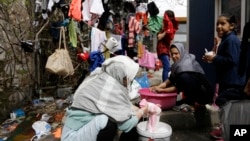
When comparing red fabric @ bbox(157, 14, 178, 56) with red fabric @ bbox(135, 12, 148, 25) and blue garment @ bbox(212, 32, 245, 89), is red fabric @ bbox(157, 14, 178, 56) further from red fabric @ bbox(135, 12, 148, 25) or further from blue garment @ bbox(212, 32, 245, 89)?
blue garment @ bbox(212, 32, 245, 89)

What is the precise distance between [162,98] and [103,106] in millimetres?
1288

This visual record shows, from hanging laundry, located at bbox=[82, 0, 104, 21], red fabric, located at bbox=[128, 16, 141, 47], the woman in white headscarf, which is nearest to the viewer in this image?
the woman in white headscarf

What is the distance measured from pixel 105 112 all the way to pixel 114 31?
128 inches

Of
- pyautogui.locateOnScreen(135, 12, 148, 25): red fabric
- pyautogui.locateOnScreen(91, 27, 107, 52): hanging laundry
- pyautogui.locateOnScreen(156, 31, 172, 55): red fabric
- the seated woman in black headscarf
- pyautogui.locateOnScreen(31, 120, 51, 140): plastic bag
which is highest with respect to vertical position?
pyautogui.locateOnScreen(135, 12, 148, 25): red fabric

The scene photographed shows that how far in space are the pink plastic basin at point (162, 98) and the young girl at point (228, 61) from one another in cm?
63

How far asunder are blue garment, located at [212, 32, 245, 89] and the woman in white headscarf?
1052mm

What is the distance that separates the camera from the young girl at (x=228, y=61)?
103 inches

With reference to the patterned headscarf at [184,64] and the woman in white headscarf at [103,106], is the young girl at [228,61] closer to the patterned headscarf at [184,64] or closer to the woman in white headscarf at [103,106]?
the patterned headscarf at [184,64]

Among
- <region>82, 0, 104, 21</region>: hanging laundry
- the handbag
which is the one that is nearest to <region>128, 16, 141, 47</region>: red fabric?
<region>82, 0, 104, 21</region>: hanging laundry

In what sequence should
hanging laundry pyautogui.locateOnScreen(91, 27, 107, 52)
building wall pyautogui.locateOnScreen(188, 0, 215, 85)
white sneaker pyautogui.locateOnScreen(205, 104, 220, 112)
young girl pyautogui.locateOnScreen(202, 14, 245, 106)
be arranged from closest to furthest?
young girl pyautogui.locateOnScreen(202, 14, 245, 106)
white sneaker pyautogui.locateOnScreen(205, 104, 220, 112)
hanging laundry pyautogui.locateOnScreen(91, 27, 107, 52)
building wall pyautogui.locateOnScreen(188, 0, 215, 85)

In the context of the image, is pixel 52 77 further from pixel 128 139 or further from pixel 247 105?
pixel 247 105

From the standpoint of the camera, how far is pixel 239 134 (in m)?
2.01

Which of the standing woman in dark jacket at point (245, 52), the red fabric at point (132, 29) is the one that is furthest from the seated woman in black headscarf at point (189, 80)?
the red fabric at point (132, 29)

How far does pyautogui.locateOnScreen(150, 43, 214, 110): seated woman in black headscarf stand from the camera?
10.3ft
